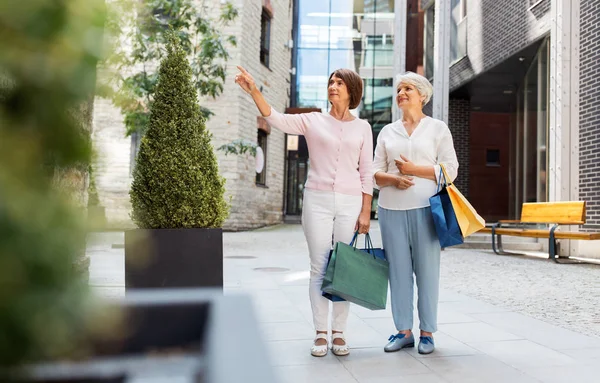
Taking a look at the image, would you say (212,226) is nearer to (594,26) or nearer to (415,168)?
(415,168)

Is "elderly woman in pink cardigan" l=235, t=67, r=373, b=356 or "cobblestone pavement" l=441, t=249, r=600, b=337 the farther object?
"cobblestone pavement" l=441, t=249, r=600, b=337

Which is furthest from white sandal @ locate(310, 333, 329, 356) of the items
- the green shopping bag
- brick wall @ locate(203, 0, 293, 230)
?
brick wall @ locate(203, 0, 293, 230)

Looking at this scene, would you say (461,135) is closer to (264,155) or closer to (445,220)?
(264,155)

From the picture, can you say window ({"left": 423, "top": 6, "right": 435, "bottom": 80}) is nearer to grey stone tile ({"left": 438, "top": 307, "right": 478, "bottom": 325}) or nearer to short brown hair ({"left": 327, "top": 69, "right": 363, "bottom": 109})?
grey stone tile ({"left": 438, "top": 307, "right": 478, "bottom": 325})

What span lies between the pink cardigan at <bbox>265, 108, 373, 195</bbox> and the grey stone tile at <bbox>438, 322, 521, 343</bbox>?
1314 mm

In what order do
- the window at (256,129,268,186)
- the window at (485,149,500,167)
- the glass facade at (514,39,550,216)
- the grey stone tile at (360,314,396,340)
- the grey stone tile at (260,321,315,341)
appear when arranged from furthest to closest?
the window at (485,149,500,167) → the window at (256,129,268,186) → the glass facade at (514,39,550,216) → the grey stone tile at (360,314,396,340) → the grey stone tile at (260,321,315,341)

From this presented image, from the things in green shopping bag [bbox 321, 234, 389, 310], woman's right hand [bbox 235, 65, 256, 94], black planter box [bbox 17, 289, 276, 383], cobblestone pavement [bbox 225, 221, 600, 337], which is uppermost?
woman's right hand [bbox 235, 65, 256, 94]

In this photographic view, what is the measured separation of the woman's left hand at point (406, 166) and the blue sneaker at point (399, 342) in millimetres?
1081

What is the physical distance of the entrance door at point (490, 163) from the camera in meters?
18.7

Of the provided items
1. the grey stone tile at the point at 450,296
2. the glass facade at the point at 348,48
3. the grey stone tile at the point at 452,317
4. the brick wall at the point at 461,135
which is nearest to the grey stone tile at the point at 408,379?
the grey stone tile at the point at 452,317

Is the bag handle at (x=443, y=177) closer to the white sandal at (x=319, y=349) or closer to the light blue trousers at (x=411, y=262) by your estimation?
the light blue trousers at (x=411, y=262)

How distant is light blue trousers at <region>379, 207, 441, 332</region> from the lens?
3486 mm

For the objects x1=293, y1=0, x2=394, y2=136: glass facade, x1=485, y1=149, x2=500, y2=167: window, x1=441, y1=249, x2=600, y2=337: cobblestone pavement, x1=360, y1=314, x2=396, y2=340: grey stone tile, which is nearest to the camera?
x1=360, y1=314, x2=396, y2=340: grey stone tile

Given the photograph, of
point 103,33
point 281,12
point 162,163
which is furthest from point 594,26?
point 281,12
